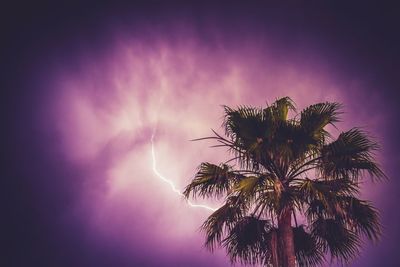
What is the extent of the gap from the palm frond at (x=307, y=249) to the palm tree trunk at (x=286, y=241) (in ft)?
3.42

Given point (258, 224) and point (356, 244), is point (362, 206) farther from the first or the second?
point (258, 224)

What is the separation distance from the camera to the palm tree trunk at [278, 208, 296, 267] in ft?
25.3

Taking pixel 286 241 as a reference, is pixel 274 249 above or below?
below

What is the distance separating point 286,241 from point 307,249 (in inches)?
47.5

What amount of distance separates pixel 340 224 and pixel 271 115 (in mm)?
2861

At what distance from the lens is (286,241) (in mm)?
7867

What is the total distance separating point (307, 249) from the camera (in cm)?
873

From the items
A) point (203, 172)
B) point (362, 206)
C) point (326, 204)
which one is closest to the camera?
point (326, 204)

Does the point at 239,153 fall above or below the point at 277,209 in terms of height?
above

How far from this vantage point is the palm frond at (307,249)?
28.7 feet

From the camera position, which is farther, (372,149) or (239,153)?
(239,153)

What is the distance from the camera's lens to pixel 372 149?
7.82m

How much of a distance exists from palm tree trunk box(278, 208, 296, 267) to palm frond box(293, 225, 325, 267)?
41.0 inches

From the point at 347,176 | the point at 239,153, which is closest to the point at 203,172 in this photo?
the point at 239,153
